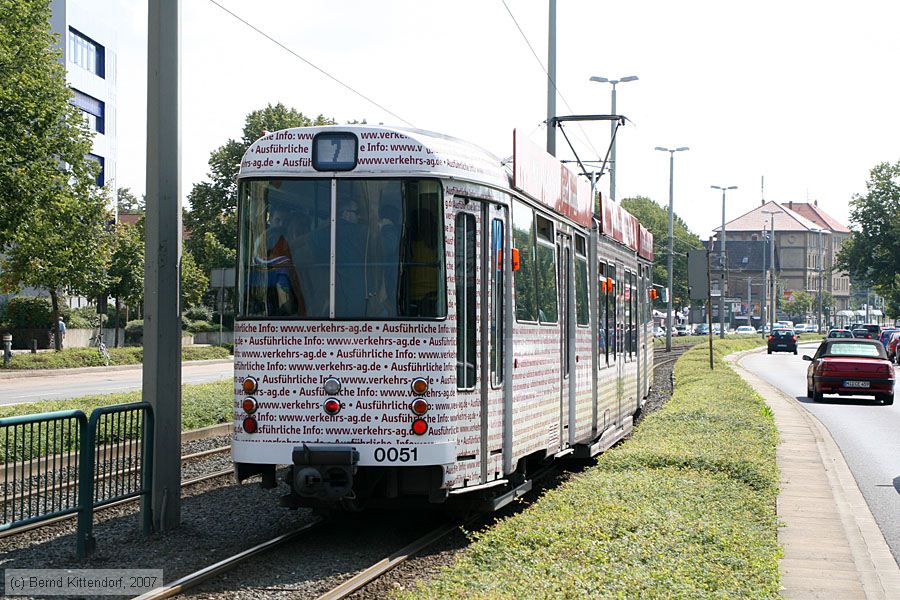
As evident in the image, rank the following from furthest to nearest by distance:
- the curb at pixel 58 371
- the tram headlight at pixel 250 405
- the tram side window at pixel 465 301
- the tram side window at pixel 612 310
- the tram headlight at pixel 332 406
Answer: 1. the curb at pixel 58 371
2. the tram side window at pixel 612 310
3. the tram side window at pixel 465 301
4. the tram headlight at pixel 250 405
5. the tram headlight at pixel 332 406

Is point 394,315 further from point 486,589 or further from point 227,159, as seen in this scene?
point 227,159

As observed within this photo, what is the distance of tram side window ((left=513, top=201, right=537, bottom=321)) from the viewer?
35.5 feet

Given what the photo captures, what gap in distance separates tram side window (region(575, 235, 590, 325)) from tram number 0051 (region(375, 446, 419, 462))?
460 centimetres

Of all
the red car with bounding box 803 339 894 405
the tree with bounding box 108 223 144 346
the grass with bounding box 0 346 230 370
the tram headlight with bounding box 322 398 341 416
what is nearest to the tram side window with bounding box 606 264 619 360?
the tram headlight with bounding box 322 398 341 416

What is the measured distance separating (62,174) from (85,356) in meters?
10.1

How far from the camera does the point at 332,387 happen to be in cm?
933

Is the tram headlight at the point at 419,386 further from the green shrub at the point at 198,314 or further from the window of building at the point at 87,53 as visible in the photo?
the green shrub at the point at 198,314

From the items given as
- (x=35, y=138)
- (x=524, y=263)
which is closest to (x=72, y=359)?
(x=35, y=138)

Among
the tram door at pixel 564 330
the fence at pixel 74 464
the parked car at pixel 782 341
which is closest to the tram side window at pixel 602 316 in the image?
the tram door at pixel 564 330

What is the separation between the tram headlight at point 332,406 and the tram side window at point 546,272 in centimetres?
299

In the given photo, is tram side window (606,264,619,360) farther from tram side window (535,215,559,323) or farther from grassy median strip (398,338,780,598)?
tram side window (535,215,559,323)

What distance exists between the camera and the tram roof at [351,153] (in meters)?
9.52

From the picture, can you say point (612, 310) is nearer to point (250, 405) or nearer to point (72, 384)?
point (250, 405)

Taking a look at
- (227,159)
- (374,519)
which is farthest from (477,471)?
(227,159)
